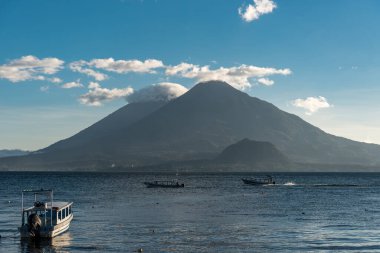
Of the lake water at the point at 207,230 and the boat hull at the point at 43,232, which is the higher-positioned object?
the boat hull at the point at 43,232

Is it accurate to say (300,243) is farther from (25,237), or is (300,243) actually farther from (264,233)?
(25,237)

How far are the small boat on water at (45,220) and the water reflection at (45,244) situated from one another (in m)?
0.52

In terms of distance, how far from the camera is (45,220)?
215 feet

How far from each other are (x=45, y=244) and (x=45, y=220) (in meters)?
4.19

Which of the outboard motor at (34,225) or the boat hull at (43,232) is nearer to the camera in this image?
the outboard motor at (34,225)

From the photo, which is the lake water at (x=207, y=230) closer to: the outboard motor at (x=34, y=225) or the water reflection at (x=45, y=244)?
the water reflection at (x=45, y=244)

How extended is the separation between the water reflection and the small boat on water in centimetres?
52

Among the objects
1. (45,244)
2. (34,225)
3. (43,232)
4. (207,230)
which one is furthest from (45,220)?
(207,230)

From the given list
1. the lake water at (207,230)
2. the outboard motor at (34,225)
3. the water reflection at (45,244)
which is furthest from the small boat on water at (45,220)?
the lake water at (207,230)

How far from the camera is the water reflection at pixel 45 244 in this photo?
5875 centimetres

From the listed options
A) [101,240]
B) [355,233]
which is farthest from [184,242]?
[355,233]

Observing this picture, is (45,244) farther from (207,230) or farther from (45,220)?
(207,230)

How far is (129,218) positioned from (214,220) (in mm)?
12954

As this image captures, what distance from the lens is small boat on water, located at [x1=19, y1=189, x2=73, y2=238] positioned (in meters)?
63.3
